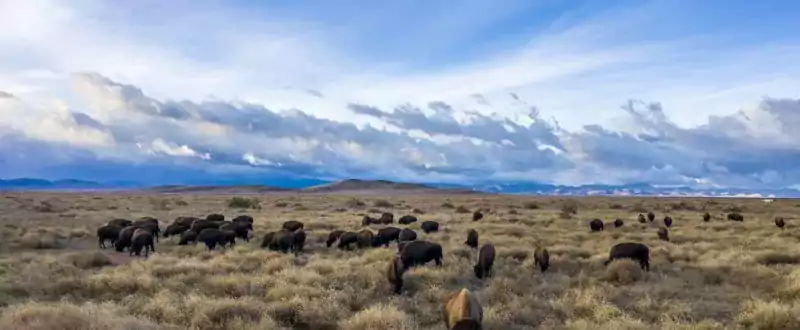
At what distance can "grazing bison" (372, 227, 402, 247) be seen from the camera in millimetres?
24516

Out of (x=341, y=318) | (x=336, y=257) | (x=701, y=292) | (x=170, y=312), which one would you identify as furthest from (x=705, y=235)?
(x=170, y=312)

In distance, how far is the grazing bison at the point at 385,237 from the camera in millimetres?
24516

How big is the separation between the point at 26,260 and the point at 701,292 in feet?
62.8

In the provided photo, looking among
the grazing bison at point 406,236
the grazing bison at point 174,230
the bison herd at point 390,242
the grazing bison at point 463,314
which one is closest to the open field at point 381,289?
the bison herd at point 390,242

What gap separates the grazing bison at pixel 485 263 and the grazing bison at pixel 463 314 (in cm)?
613

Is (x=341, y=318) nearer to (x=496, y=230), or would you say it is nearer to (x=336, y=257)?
(x=336, y=257)

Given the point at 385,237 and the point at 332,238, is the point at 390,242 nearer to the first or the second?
the point at 385,237

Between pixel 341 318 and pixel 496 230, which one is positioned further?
pixel 496 230

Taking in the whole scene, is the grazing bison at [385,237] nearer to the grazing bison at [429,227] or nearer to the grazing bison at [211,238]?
the grazing bison at [429,227]

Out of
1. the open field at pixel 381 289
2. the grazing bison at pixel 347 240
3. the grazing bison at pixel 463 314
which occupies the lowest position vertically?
the open field at pixel 381 289

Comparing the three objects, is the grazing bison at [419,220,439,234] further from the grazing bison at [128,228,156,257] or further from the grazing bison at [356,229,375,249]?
the grazing bison at [128,228,156,257]

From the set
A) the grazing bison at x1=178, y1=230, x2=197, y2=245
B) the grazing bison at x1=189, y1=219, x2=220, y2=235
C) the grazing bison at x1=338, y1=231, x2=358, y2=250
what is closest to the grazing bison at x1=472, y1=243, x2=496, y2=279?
the grazing bison at x1=338, y1=231, x2=358, y2=250

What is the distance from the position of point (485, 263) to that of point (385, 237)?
25.2ft

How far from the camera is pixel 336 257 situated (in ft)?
71.1
